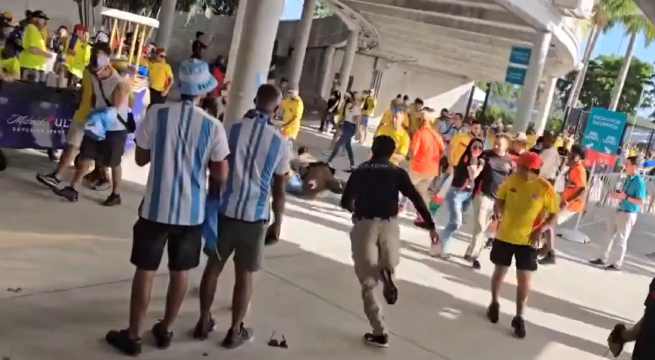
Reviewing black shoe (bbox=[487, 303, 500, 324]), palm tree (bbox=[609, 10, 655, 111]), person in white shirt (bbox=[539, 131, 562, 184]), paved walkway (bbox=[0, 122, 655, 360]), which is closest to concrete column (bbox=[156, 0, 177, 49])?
paved walkway (bbox=[0, 122, 655, 360])

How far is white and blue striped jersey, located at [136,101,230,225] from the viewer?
14.1 feet

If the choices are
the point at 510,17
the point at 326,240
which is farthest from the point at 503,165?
the point at 510,17

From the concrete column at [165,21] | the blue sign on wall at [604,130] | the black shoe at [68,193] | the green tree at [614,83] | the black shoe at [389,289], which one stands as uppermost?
the green tree at [614,83]

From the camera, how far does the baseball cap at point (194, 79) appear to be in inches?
172

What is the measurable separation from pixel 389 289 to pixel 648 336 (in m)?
2.20

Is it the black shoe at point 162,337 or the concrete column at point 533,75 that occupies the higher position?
the concrete column at point 533,75

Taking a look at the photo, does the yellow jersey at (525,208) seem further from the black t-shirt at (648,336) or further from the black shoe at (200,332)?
the black shoe at (200,332)

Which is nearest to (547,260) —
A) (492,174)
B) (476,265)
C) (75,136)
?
(476,265)

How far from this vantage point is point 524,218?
21.4 feet

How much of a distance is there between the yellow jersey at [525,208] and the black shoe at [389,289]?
1.65 metres

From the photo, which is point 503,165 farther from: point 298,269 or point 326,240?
point 298,269

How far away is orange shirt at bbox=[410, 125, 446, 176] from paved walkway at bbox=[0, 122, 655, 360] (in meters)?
1.12

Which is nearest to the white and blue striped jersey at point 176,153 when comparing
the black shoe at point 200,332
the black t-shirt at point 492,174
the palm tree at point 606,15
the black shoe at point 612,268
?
the black shoe at point 200,332

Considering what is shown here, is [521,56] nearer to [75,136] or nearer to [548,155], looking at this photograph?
[548,155]
